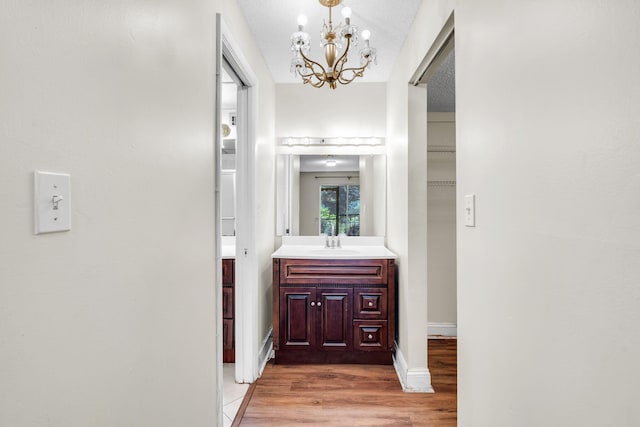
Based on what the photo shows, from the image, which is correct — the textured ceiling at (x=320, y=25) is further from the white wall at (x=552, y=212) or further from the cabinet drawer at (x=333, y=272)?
the cabinet drawer at (x=333, y=272)

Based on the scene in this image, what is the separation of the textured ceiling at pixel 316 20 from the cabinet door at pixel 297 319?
1.84 m

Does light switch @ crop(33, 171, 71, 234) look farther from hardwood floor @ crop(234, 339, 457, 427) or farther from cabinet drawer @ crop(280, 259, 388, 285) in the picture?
cabinet drawer @ crop(280, 259, 388, 285)

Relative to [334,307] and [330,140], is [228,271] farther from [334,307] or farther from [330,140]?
[330,140]

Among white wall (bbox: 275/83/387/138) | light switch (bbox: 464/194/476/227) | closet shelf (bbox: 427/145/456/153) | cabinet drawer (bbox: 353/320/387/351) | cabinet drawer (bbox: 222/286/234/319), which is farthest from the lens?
closet shelf (bbox: 427/145/456/153)

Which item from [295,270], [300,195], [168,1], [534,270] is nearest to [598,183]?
[534,270]

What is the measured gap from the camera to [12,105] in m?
0.59

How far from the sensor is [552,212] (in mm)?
842

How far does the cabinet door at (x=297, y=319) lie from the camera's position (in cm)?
277

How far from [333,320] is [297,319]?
28 cm

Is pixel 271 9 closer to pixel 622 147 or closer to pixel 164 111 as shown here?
pixel 164 111

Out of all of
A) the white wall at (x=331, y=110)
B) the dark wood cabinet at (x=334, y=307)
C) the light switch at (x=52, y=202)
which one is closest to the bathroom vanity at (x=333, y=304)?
the dark wood cabinet at (x=334, y=307)

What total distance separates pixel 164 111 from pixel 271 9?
4.40ft

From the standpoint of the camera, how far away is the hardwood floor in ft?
6.82

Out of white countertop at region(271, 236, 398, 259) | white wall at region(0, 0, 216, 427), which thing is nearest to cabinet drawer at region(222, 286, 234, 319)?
white countertop at region(271, 236, 398, 259)
